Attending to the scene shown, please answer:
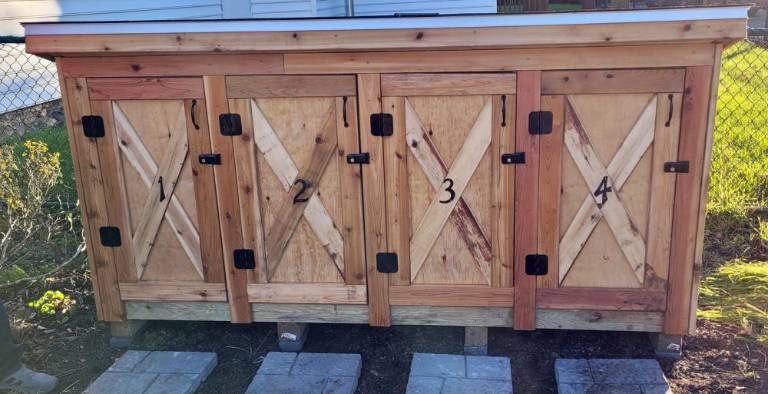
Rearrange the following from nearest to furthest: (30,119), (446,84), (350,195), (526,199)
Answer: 1. (446,84)
2. (526,199)
3. (350,195)
4. (30,119)

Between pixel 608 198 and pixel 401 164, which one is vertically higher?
pixel 401 164

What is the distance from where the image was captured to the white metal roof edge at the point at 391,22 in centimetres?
279

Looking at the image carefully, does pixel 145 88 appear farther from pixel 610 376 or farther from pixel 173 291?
pixel 610 376

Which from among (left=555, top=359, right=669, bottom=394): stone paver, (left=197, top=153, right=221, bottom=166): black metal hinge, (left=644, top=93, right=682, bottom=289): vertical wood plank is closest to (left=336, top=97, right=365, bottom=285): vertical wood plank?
(left=197, top=153, right=221, bottom=166): black metal hinge

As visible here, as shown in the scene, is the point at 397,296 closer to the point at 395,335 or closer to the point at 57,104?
the point at 395,335

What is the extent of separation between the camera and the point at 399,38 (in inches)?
115

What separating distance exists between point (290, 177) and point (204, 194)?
0.47 m

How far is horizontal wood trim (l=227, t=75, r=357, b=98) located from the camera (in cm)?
311

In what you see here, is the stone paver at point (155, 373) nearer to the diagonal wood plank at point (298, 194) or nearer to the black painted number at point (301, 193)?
the diagonal wood plank at point (298, 194)

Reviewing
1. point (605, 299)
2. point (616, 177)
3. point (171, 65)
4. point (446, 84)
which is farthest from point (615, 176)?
point (171, 65)

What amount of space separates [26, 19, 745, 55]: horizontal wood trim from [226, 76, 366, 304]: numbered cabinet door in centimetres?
20

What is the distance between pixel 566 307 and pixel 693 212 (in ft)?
2.51

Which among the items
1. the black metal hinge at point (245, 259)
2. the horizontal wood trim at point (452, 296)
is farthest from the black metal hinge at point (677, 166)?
the black metal hinge at point (245, 259)

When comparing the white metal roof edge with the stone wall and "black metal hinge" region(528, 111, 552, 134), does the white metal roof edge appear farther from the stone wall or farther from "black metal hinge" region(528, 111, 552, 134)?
the stone wall
